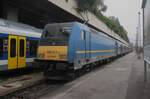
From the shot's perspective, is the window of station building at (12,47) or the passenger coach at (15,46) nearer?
the passenger coach at (15,46)

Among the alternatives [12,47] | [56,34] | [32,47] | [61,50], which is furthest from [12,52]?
[61,50]

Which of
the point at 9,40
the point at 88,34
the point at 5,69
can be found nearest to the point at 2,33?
the point at 9,40

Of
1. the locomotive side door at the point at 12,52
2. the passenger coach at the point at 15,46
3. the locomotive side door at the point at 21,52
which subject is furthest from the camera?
the locomotive side door at the point at 21,52

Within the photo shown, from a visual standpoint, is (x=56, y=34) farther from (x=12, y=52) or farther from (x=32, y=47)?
(x=32, y=47)

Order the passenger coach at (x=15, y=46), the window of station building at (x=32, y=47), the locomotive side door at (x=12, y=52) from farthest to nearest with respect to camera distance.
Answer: the window of station building at (x=32, y=47), the locomotive side door at (x=12, y=52), the passenger coach at (x=15, y=46)

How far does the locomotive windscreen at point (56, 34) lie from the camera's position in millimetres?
11445

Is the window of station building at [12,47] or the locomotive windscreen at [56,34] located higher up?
the locomotive windscreen at [56,34]

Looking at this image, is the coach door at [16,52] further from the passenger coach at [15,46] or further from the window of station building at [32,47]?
the window of station building at [32,47]

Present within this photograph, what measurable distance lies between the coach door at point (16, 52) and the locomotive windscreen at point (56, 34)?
150 cm

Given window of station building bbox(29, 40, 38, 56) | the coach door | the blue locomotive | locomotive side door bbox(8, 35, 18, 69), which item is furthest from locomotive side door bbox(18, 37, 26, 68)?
the blue locomotive

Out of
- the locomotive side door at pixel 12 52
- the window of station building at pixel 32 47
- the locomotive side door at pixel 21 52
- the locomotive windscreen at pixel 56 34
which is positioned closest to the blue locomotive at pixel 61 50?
the locomotive windscreen at pixel 56 34

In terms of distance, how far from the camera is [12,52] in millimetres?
12062

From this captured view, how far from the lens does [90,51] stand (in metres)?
15.0

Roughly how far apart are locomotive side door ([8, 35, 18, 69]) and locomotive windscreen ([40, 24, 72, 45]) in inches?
59.5
